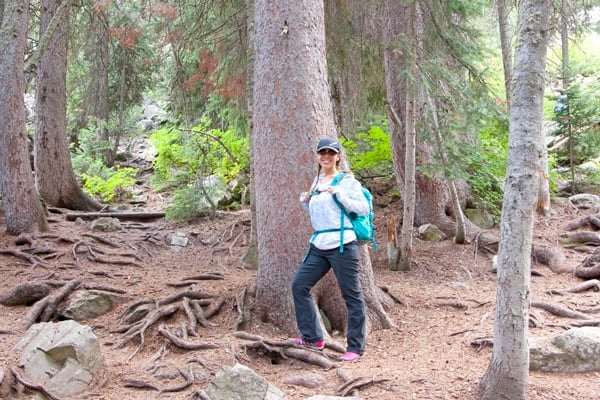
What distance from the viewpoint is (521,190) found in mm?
3664

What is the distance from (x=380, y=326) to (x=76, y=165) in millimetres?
17125

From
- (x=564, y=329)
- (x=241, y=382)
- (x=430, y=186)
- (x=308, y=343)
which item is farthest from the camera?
(x=430, y=186)

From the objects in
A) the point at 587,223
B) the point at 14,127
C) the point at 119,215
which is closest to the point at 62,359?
the point at 14,127

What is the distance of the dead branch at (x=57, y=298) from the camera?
6.73 metres

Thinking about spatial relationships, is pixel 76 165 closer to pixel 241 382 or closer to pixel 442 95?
pixel 442 95

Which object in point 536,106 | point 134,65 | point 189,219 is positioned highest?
point 134,65

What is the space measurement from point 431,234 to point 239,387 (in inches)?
295

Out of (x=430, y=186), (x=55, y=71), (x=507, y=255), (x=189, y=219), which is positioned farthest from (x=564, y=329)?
(x=55, y=71)

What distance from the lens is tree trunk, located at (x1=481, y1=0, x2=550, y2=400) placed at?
12.0ft

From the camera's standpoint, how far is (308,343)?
5.21 m

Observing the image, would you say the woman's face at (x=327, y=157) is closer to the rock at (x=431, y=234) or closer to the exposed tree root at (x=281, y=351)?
the exposed tree root at (x=281, y=351)

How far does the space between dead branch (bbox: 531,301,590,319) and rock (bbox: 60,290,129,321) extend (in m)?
5.61

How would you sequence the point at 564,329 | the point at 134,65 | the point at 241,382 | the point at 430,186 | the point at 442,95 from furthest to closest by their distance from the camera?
the point at 134,65 < the point at 430,186 < the point at 442,95 < the point at 564,329 < the point at 241,382

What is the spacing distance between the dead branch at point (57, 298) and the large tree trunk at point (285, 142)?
2.88m
